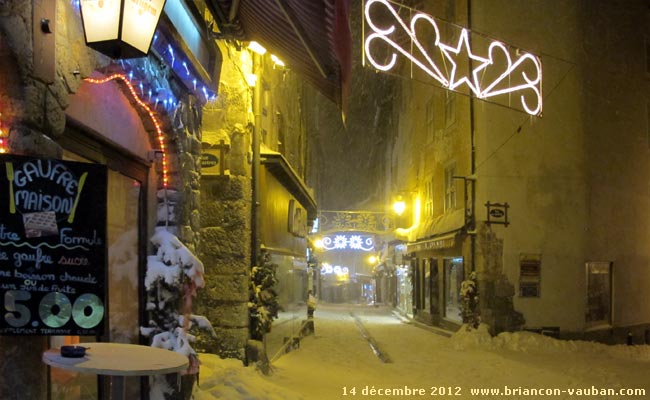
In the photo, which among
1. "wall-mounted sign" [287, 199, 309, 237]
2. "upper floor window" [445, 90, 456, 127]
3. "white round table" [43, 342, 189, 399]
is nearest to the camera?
"white round table" [43, 342, 189, 399]

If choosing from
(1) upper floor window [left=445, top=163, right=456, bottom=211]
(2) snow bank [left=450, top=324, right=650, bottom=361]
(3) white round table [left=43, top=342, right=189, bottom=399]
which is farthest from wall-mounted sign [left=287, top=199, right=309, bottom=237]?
(3) white round table [left=43, top=342, right=189, bottom=399]

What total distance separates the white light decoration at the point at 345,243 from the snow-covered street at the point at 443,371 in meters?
23.7

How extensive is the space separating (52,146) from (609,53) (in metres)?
18.6

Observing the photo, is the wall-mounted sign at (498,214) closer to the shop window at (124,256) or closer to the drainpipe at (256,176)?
the drainpipe at (256,176)

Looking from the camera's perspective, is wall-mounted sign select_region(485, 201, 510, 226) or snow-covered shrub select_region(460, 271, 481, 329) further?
wall-mounted sign select_region(485, 201, 510, 226)

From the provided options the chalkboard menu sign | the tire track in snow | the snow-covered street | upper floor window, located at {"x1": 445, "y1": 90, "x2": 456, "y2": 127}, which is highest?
upper floor window, located at {"x1": 445, "y1": 90, "x2": 456, "y2": 127}

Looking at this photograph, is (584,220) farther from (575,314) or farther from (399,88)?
(399,88)

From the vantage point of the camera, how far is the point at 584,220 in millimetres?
17688

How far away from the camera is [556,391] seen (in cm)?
1021

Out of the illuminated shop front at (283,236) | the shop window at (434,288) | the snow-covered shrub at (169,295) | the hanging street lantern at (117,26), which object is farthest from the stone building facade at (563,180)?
the hanging street lantern at (117,26)

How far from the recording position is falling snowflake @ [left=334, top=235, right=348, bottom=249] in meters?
42.8

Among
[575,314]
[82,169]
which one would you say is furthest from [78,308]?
[575,314]

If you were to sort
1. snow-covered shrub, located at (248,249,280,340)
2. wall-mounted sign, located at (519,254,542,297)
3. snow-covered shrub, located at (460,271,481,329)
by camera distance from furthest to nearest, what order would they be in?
wall-mounted sign, located at (519,254,542,297) < snow-covered shrub, located at (460,271,481,329) < snow-covered shrub, located at (248,249,280,340)

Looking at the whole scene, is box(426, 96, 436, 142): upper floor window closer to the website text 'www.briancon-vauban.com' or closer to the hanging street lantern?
the website text 'www.briancon-vauban.com'
